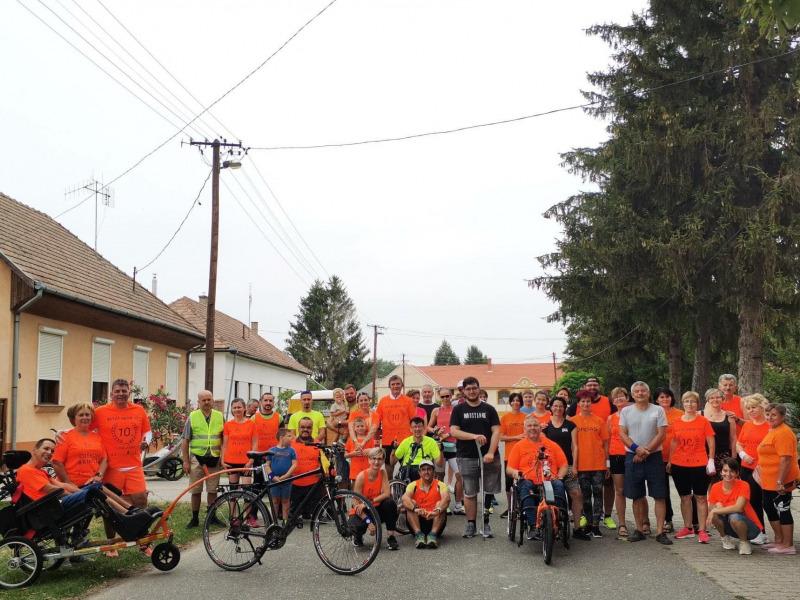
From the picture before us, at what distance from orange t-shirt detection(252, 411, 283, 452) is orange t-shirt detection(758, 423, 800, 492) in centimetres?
631

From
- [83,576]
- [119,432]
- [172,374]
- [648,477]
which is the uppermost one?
[172,374]

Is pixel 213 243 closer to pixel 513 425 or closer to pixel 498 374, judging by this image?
pixel 513 425

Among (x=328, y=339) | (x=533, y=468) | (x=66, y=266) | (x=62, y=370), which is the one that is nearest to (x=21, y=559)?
(x=533, y=468)

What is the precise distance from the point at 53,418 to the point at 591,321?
14675mm

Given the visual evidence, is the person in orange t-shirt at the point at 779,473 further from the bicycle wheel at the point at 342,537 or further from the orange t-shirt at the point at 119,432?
the orange t-shirt at the point at 119,432

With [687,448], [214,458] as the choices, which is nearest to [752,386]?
[687,448]

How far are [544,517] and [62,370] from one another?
14281 mm

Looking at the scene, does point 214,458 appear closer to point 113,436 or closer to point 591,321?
point 113,436

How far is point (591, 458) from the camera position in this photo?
9531mm

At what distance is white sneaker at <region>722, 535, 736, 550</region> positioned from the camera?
334 inches

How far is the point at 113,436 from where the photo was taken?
26.6 feet

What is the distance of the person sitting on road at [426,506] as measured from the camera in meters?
8.89

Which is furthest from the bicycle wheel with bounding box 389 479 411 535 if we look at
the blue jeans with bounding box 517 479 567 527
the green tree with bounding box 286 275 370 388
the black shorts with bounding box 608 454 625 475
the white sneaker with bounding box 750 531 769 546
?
the green tree with bounding box 286 275 370 388

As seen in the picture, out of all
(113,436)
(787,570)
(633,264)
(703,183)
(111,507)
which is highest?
(703,183)
